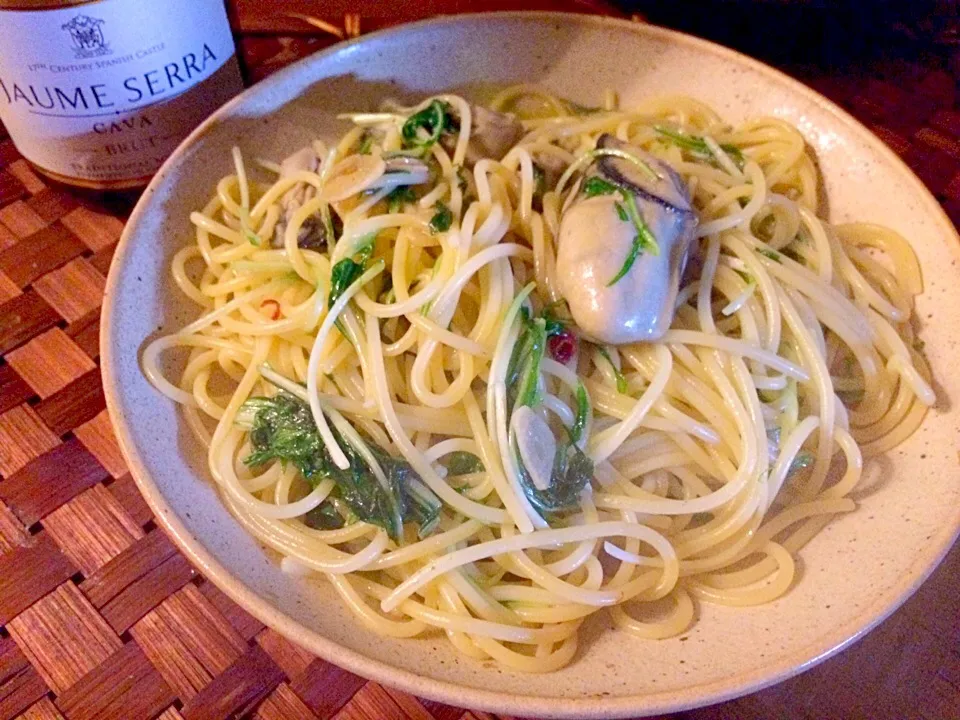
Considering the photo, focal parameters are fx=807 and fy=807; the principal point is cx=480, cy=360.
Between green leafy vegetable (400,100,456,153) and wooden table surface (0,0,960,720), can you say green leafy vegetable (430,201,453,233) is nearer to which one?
green leafy vegetable (400,100,456,153)

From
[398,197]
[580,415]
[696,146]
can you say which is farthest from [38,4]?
[696,146]

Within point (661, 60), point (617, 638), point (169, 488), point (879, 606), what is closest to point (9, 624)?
point (169, 488)

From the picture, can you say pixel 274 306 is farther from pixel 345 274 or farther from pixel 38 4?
pixel 38 4

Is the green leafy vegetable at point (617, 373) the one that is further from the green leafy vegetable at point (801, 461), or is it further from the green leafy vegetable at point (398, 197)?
the green leafy vegetable at point (398, 197)

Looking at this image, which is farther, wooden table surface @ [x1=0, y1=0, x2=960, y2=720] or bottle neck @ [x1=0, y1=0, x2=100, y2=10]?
bottle neck @ [x1=0, y1=0, x2=100, y2=10]

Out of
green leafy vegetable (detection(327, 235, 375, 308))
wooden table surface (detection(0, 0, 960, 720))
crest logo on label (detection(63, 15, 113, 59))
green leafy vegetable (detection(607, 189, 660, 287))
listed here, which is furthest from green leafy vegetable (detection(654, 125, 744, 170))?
crest logo on label (detection(63, 15, 113, 59))

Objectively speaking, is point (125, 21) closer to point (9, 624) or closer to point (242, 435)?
point (242, 435)
